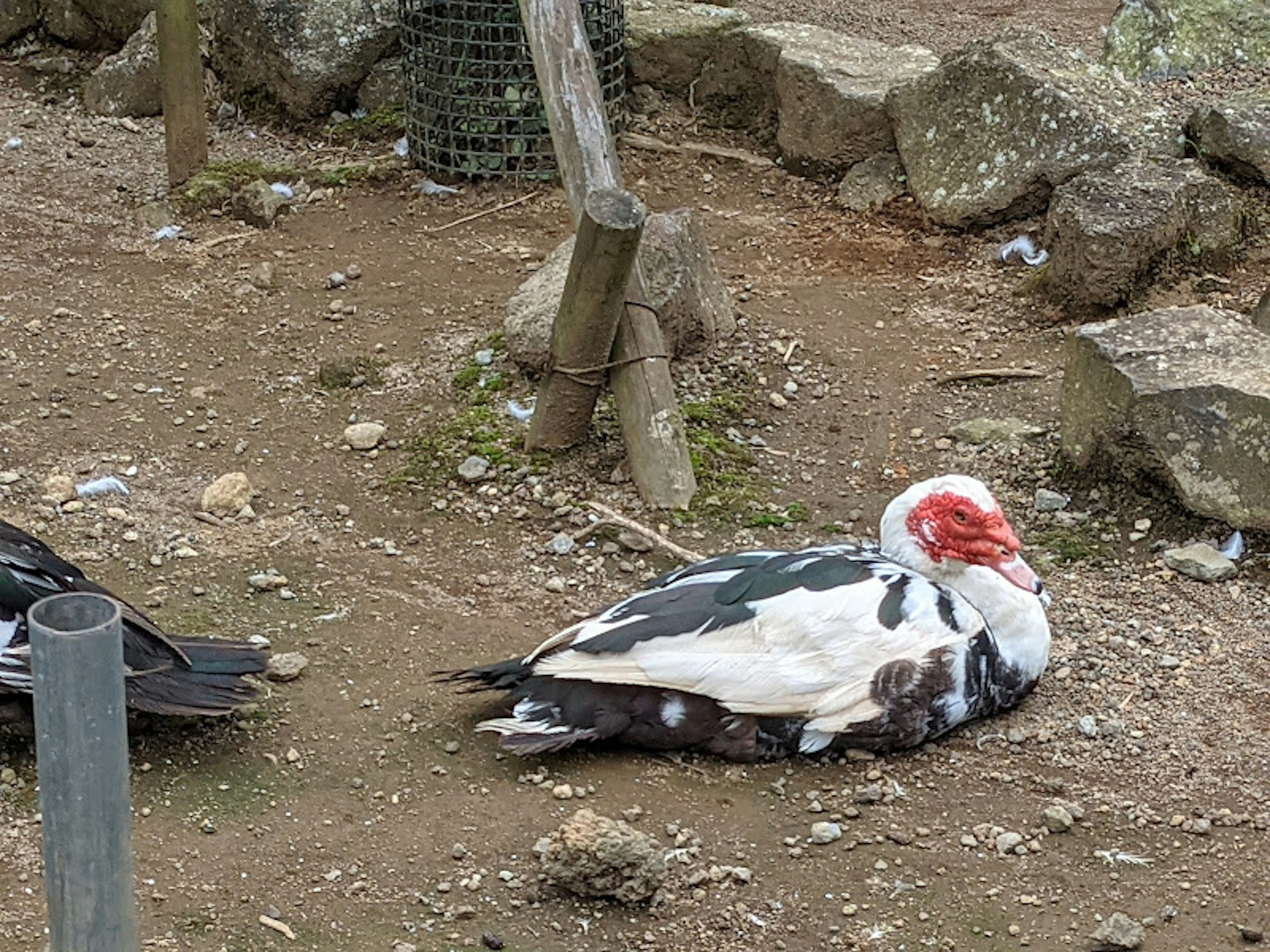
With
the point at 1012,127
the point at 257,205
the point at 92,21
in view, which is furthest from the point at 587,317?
the point at 92,21

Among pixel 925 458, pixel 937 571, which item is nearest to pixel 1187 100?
pixel 925 458

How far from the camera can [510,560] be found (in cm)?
564

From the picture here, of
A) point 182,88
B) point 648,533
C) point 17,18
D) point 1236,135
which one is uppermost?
point 1236,135

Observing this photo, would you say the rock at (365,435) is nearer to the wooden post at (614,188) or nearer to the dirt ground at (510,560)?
the dirt ground at (510,560)

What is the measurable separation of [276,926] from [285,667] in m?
1.13

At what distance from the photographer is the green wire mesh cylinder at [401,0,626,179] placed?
8219 mm

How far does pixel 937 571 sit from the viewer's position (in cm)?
477

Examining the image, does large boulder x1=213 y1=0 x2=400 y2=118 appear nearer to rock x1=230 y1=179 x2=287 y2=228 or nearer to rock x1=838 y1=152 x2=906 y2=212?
rock x1=230 y1=179 x2=287 y2=228

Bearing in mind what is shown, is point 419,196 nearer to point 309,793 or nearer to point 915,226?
point 915,226

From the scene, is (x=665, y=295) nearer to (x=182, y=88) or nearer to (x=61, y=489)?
(x=61, y=489)

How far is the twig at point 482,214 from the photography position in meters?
8.06

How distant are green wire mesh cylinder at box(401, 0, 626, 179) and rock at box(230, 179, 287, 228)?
0.73 m

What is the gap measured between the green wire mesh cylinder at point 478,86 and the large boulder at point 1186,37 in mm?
2292

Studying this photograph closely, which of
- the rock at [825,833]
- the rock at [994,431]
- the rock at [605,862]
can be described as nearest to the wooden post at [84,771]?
the rock at [605,862]
